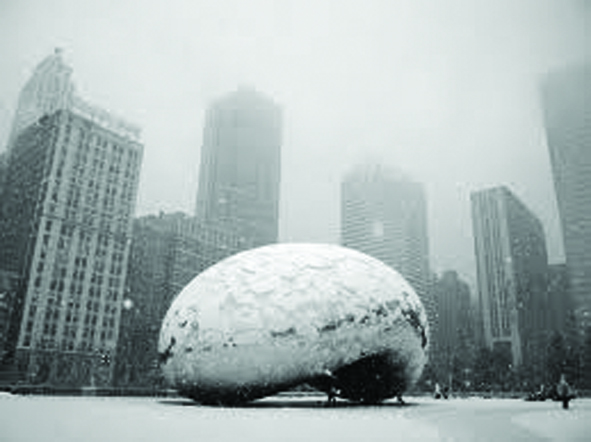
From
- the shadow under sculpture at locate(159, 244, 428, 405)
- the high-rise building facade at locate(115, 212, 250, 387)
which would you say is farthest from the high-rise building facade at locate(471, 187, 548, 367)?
the shadow under sculpture at locate(159, 244, 428, 405)

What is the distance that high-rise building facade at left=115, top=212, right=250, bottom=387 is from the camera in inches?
3201

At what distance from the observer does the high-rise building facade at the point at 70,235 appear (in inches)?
3014

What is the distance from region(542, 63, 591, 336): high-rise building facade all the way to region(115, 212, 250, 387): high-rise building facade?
61.2 meters

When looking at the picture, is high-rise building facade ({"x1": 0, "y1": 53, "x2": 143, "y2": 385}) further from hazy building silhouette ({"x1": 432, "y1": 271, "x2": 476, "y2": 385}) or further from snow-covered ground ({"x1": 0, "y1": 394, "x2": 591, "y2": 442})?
snow-covered ground ({"x1": 0, "y1": 394, "x2": 591, "y2": 442})

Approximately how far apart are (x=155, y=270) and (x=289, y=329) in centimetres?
9664

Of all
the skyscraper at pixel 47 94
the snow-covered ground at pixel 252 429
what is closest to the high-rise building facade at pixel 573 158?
the snow-covered ground at pixel 252 429

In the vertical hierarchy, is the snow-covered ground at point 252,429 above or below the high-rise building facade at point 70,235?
below

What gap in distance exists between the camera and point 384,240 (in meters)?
184

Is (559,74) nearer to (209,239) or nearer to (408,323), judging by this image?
(408,323)

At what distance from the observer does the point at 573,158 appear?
4228 cm

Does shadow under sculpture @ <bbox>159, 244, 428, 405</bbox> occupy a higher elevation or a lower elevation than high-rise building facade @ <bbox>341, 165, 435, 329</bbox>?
lower

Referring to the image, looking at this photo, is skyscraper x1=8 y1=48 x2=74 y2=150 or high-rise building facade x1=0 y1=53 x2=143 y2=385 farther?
skyscraper x1=8 y1=48 x2=74 y2=150

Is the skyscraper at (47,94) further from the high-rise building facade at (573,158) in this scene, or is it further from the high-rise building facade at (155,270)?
the high-rise building facade at (573,158)

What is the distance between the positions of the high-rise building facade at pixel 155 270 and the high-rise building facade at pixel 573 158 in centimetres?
6120
